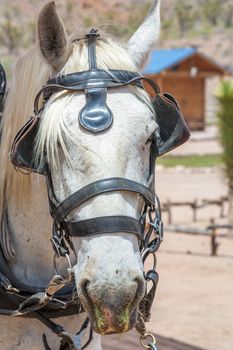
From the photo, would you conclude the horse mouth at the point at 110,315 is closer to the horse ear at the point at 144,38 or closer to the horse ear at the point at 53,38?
the horse ear at the point at 53,38

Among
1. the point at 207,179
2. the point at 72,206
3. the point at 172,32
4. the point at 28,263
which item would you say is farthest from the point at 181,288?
the point at 172,32

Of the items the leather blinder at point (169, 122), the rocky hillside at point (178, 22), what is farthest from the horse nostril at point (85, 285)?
the rocky hillside at point (178, 22)

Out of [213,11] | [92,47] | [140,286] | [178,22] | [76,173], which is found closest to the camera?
[140,286]

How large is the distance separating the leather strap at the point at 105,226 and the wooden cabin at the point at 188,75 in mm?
36400

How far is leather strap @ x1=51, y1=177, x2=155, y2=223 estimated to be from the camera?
2.31 m

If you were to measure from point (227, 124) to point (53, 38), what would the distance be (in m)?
11.4

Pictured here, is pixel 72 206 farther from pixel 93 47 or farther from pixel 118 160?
pixel 93 47

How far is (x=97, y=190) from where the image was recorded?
91.0 inches

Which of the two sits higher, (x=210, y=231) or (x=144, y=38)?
(x=144, y=38)

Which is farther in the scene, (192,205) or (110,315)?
(192,205)

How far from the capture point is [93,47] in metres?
2.67

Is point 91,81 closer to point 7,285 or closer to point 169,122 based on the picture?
point 169,122

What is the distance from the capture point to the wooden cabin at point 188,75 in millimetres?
39750

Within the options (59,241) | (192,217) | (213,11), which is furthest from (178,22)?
(59,241)
